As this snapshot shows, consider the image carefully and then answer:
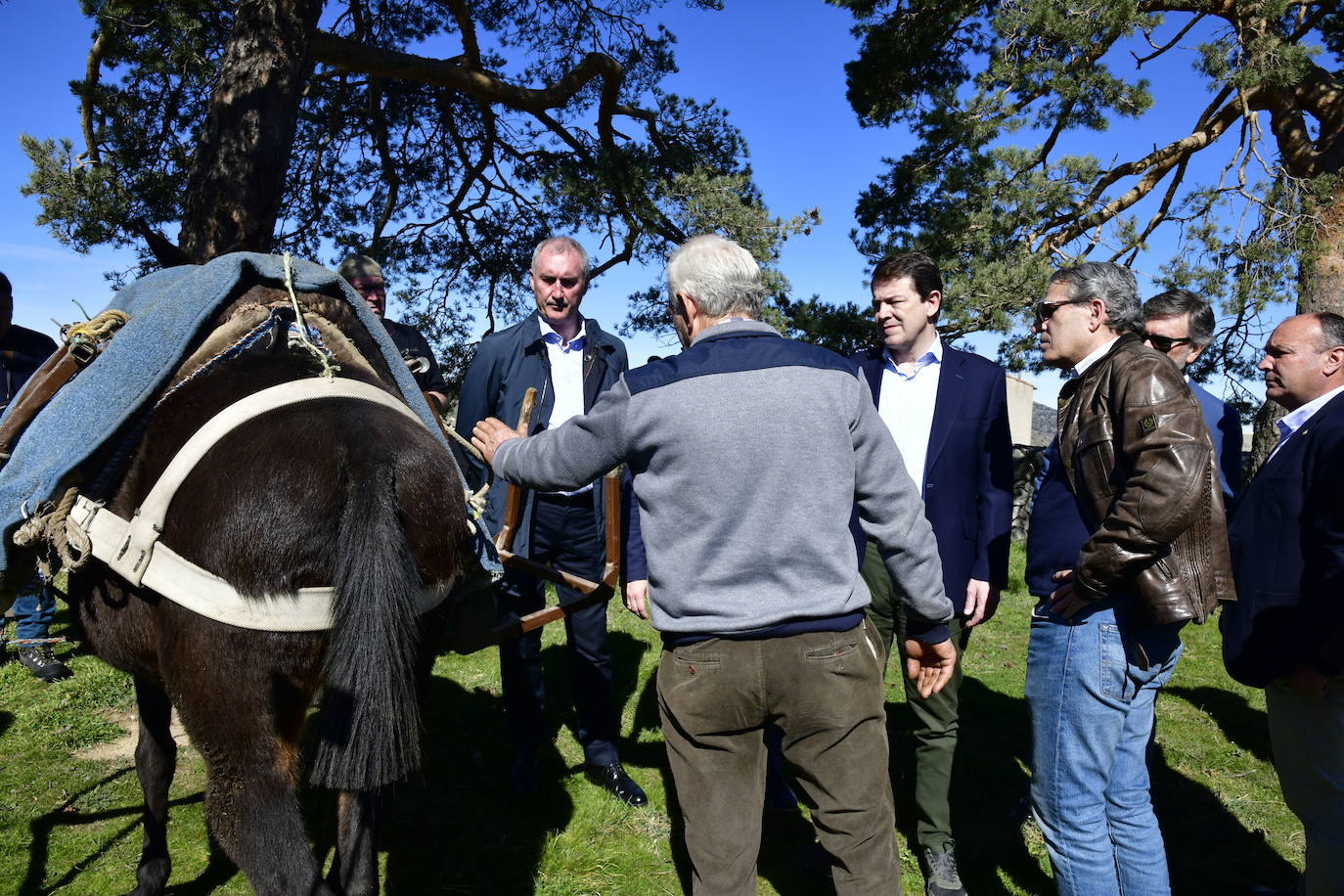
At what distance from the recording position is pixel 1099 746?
1.90 meters

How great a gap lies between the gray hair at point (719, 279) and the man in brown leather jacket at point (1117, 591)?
34.7 inches

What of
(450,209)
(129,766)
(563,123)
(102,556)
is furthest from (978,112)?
(129,766)

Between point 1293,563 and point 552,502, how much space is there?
2395mm

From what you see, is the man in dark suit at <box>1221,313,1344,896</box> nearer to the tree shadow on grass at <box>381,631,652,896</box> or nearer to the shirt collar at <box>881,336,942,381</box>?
the shirt collar at <box>881,336,942,381</box>

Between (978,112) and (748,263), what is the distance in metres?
4.61

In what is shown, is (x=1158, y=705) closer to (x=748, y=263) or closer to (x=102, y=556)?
(x=748, y=263)

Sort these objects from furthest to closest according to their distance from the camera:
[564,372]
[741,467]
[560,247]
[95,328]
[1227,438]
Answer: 1. [1227,438]
2. [564,372]
3. [560,247]
4. [95,328]
5. [741,467]

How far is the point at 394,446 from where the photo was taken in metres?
1.68

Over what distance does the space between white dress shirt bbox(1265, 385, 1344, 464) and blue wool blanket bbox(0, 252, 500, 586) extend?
2.25m

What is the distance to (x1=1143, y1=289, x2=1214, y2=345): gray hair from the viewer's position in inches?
134

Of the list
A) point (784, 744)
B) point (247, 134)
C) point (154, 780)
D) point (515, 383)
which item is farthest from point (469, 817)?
point (247, 134)

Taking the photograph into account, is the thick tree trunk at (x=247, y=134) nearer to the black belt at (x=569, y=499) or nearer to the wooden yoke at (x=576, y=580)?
the black belt at (x=569, y=499)

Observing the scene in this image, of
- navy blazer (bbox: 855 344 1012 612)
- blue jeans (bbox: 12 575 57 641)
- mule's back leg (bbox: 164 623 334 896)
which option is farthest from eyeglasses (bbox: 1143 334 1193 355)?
blue jeans (bbox: 12 575 57 641)

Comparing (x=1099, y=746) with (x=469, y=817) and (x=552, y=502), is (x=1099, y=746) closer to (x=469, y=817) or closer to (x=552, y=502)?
(x=552, y=502)
